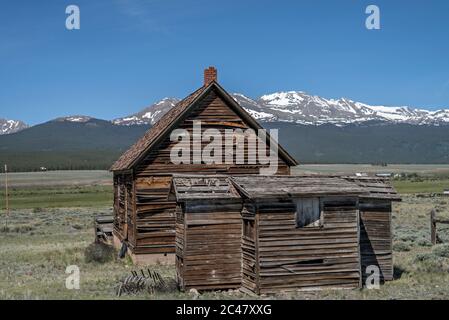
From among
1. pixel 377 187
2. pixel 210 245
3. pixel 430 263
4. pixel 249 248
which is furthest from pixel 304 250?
pixel 430 263

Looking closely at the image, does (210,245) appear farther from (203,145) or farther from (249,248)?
(203,145)

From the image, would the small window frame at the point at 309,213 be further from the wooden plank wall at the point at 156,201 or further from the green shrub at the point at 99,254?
the green shrub at the point at 99,254

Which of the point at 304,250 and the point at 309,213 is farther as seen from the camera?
the point at 309,213

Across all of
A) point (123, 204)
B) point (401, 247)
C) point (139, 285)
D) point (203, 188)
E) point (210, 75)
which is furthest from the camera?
point (401, 247)

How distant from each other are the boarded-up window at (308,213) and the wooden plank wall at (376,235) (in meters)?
2.26

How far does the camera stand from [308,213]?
1712 centimetres

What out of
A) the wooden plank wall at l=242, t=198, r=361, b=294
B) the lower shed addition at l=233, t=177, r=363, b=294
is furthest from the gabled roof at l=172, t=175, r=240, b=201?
the wooden plank wall at l=242, t=198, r=361, b=294

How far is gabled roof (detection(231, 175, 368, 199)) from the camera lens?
54.7ft

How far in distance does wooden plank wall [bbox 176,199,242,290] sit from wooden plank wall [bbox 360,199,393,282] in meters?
3.88

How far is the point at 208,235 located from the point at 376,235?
525 centimetres

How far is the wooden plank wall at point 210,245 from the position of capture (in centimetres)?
1716

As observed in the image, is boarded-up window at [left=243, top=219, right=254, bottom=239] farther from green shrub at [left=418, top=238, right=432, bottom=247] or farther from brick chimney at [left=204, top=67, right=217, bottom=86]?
green shrub at [left=418, top=238, right=432, bottom=247]

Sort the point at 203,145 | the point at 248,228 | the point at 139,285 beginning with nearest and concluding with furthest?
1. the point at 139,285
2. the point at 248,228
3. the point at 203,145

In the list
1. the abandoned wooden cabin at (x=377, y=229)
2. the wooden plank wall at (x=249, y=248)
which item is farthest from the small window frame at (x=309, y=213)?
the abandoned wooden cabin at (x=377, y=229)
